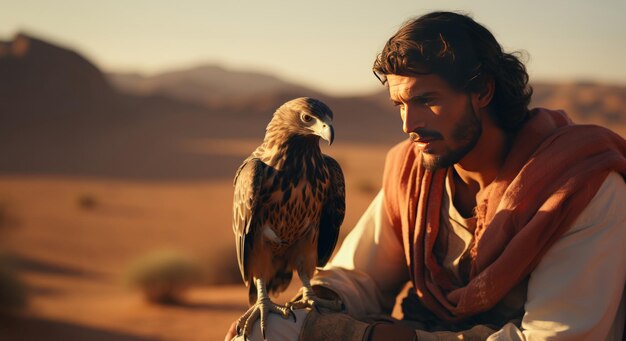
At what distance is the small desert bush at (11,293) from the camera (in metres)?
6.85

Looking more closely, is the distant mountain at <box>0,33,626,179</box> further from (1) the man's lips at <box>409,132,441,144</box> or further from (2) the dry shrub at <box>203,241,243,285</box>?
(1) the man's lips at <box>409,132,441,144</box>

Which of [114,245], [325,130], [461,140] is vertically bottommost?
[461,140]

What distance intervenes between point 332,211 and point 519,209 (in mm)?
983

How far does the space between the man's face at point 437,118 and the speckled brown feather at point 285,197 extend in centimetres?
40

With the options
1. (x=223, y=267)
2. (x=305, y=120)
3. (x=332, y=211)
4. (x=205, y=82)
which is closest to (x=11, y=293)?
(x=223, y=267)

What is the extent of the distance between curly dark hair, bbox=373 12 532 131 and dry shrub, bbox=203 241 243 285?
678cm

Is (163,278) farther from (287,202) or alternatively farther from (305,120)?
(305,120)

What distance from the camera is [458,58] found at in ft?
9.20

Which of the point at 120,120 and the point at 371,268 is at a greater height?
the point at 120,120

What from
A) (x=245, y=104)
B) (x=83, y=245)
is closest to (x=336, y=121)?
(x=245, y=104)

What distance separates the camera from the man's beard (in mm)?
2818

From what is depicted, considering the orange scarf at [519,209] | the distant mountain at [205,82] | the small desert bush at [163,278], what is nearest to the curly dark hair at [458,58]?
the orange scarf at [519,209]

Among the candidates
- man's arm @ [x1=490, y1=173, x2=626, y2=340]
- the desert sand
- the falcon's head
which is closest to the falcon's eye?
the falcon's head

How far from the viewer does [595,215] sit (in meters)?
2.54
